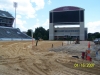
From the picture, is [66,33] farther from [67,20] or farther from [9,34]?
[9,34]

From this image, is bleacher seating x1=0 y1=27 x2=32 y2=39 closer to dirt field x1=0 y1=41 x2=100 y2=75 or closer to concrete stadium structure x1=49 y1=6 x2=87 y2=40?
concrete stadium structure x1=49 y1=6 x2=87 y2=40

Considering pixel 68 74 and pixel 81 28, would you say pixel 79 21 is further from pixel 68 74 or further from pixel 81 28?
pixel 68 74

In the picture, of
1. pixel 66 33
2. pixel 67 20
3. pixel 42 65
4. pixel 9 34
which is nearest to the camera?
pixel 42 65

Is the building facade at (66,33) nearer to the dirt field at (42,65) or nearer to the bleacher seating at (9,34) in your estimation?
the bleacher seating at (9,34)

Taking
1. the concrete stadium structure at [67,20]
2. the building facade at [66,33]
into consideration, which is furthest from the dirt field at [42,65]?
the building facade at [66,33]

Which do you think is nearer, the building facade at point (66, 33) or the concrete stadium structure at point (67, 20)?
the concrete stadium structure at point (67, 20)

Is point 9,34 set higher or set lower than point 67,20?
lower

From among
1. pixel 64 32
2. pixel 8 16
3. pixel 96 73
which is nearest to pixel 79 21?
pixel 64 32

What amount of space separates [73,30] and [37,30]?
37.5 metres

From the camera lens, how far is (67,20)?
341 feet

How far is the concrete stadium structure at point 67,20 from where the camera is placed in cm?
10269

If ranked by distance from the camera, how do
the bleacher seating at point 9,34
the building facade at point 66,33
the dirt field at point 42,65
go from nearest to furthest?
1. the dirt field at point 42,65
2. the bleacher seating at point 9,34
3. the building facade at point 66,33

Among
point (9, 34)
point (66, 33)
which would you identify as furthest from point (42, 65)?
point (66, 33)

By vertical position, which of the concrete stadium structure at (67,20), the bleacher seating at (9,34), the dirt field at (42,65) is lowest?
the dirt field at (42,65)
